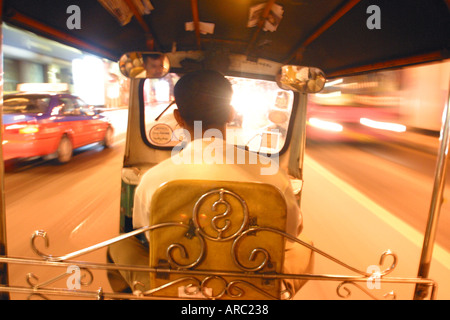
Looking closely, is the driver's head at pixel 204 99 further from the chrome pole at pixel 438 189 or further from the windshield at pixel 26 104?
the windshield at pixel 26 104

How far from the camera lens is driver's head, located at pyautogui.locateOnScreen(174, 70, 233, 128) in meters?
1.64

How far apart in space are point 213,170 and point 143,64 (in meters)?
1.55

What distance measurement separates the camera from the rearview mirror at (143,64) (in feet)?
8.54

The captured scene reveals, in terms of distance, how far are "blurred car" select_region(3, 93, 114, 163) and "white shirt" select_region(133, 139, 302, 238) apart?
5880mm

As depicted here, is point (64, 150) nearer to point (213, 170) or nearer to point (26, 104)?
point (26, 104)

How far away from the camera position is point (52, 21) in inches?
84.5

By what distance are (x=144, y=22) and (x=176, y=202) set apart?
1714 millimetres

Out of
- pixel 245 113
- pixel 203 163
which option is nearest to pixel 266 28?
pixel 245 113

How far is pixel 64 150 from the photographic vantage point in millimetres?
7902

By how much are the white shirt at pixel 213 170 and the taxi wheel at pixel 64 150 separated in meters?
6.99

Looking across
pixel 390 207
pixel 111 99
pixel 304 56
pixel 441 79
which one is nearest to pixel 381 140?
pixel 441 79

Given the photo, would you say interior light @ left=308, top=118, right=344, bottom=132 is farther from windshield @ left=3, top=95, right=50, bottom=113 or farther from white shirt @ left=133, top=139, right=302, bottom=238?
white shirt @ left=133, top=139, right=302, bottom=238

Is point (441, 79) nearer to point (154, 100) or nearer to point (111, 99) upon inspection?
point (154, 100)

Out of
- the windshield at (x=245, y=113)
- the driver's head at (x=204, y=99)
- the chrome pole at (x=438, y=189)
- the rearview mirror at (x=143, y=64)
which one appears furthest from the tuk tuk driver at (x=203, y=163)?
the windshield at (x=245, y=113)
